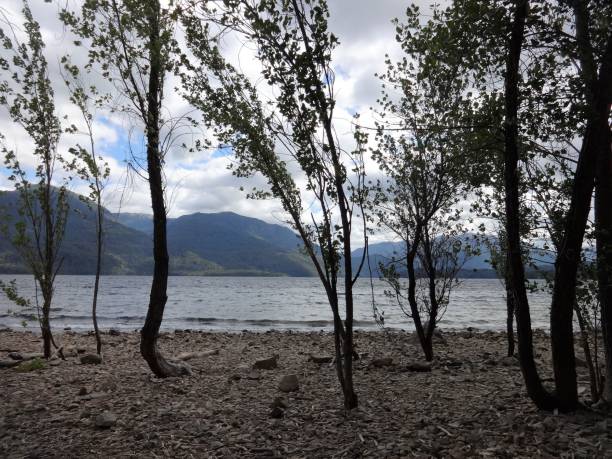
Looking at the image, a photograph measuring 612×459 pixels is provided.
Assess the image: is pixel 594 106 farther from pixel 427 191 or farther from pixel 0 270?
pixel 0 270

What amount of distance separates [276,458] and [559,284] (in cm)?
438

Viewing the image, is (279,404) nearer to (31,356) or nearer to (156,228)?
(156,228)

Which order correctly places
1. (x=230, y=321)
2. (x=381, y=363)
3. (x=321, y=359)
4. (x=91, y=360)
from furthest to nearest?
1. (x=230, y=321)
2. (x=91, y=360)
3. (x=321, y=359)
4. (x=381, y=363)

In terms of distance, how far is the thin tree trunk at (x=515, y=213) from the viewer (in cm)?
554

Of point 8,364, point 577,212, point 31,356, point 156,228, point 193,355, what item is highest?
point 156,228

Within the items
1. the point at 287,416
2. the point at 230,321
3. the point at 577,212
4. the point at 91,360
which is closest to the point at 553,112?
the point at 577,212

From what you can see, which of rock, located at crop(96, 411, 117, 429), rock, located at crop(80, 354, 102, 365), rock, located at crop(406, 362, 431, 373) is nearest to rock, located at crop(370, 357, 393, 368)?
rock, located at crop(406, 362, 431, 373)

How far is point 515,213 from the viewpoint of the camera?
593 cm

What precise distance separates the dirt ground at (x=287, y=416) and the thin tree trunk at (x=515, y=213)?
22.7 inches

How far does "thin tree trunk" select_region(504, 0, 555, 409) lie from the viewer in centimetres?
554

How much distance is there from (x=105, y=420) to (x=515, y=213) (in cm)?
676

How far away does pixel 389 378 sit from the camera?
32.3 feet

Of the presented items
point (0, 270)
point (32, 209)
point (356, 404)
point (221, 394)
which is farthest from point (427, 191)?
point (0, 270)

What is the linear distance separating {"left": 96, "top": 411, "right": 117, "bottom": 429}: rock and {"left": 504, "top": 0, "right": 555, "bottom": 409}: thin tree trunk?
6.14m
